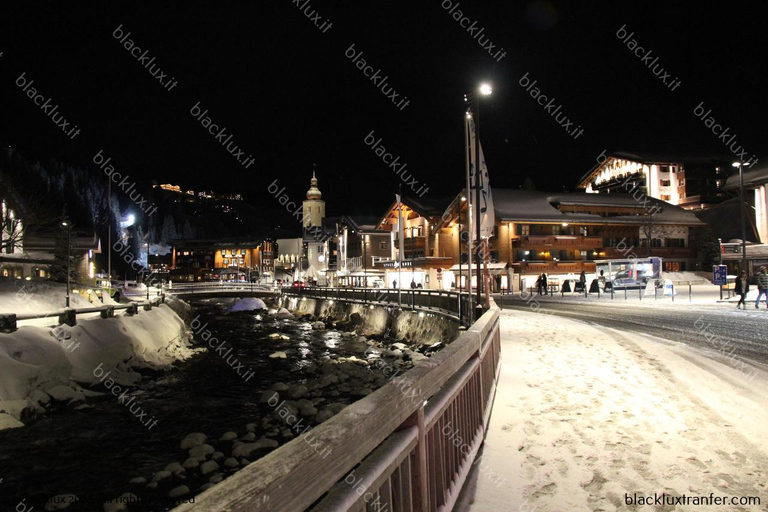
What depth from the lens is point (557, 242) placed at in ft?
156

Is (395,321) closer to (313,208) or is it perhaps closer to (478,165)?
(478,165)

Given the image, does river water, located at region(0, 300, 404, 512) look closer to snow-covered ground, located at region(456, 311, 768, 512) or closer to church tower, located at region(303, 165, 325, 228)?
snow-covered ground, located at region(456, 311, 768, 512)

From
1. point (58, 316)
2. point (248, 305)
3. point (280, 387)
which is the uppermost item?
point (58, 316)

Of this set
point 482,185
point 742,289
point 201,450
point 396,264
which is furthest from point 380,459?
point 396,264

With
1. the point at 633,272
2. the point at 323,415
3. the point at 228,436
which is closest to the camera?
the point at 228,436

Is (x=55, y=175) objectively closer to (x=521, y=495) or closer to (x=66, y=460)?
(x=66, y=460)

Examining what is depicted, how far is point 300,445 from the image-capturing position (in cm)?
198

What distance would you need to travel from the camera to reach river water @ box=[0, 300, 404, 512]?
8.41 metres

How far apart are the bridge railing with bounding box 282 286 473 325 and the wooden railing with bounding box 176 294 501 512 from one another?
12179 millimetres

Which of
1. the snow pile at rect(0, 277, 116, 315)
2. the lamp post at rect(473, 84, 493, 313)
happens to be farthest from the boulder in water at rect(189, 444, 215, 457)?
the snow pile at rect(0, 277, 116, 315)

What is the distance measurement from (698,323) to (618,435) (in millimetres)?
15305

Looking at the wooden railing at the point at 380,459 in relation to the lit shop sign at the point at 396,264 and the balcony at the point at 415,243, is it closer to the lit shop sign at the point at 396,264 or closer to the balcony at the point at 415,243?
the lit shop sign at the point at 396,264

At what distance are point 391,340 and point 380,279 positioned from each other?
2864 centimetres

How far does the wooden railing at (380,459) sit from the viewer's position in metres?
1.65
